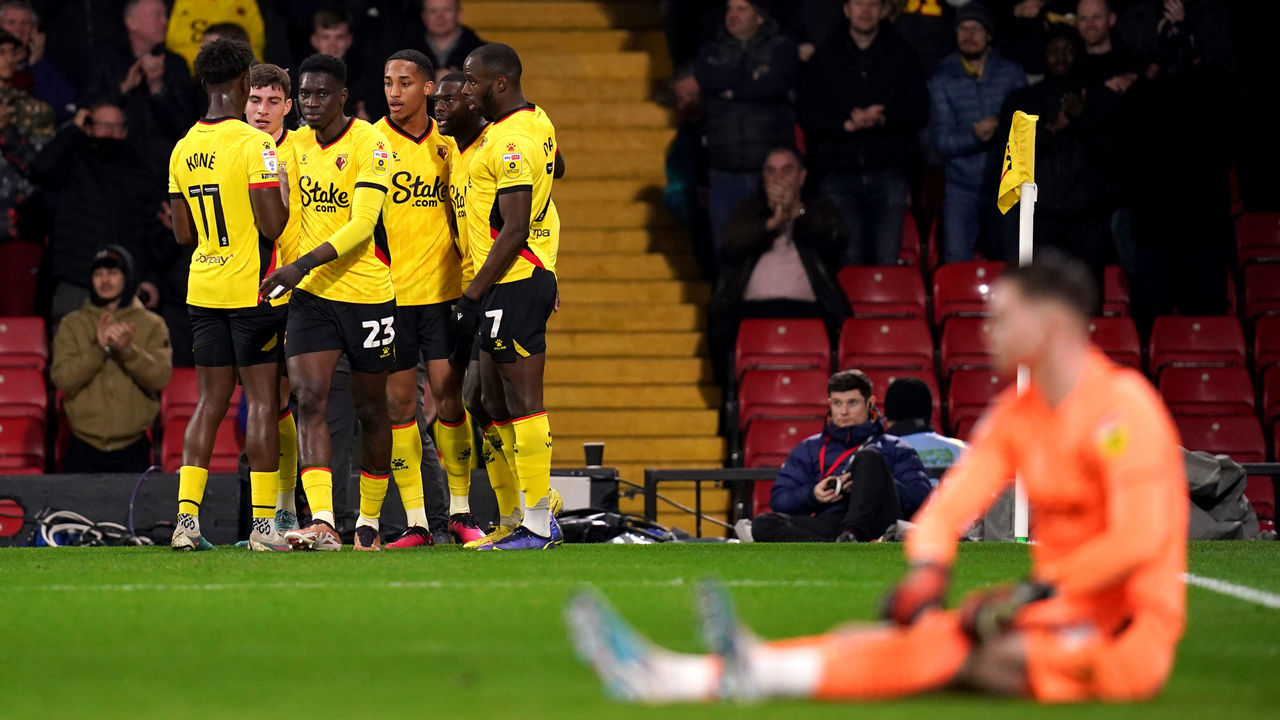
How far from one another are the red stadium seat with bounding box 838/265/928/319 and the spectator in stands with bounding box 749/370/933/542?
3767mm

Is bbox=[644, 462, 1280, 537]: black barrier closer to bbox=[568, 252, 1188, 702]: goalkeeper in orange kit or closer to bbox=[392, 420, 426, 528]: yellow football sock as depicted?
bbox=[392, 420, 426, 528]: yellow football sock

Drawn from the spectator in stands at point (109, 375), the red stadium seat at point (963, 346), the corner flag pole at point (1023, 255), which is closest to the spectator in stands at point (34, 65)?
the spectator in stands at point (109, 375)

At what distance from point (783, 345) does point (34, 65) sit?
7.09m

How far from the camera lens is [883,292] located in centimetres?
1409

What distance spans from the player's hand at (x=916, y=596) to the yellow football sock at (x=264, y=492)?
217 inches

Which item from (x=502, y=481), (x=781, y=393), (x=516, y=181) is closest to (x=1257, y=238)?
(x=781, y=393)

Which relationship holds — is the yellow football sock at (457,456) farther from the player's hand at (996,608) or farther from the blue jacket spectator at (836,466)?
the player's hand at (996,608)

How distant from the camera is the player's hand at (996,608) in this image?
4.01 m

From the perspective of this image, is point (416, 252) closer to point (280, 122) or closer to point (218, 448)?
point (280, 122)

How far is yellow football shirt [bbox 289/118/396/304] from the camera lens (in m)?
8.88

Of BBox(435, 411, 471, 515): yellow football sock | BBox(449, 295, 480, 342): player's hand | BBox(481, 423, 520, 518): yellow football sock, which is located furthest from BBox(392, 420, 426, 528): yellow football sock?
BBox(449, 295, 480, 342): player's hand

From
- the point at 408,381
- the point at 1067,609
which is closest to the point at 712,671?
the point at 1067,609

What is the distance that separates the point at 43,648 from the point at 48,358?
876 centimetres

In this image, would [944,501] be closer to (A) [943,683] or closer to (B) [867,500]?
(A) [943,683]
